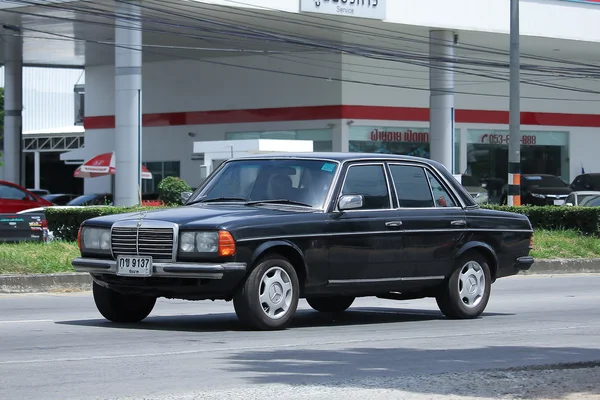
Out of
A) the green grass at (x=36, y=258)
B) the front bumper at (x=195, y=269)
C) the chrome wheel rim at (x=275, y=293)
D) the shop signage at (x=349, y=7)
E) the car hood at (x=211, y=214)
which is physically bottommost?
the green grass at (x=36, y=258)

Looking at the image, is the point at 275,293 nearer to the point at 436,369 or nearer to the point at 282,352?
the point at 282,352

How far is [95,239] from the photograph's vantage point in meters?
10.5

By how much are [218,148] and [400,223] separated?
25.4 m

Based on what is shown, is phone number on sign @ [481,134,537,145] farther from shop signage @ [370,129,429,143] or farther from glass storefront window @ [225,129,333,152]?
glass storefront window @ [225,129,333,152]

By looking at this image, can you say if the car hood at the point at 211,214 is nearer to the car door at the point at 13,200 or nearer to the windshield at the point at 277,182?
the windshield at the point at 277,182

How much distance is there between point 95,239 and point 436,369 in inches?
151

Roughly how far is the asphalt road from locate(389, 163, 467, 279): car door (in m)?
0.64

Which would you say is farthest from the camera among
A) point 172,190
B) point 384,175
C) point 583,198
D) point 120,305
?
point 583,198

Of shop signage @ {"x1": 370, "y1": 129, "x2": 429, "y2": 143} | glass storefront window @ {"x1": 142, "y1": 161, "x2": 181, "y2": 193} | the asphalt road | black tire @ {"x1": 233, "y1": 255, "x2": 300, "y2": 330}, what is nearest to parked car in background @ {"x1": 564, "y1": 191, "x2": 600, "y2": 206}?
shop signage @ {"x1": 370, "y1": 129, "x2": 429, "y2": 143}

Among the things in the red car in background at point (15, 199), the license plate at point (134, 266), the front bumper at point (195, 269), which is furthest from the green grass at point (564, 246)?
the red car in background at point (15, 199)

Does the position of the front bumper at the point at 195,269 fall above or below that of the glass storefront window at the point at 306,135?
below

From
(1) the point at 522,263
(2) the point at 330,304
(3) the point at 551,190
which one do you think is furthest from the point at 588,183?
(2) the point at 330,304

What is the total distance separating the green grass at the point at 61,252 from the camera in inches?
633

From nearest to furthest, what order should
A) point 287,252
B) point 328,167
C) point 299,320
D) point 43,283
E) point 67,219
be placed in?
point 287,252, point 328,167, point 299,320, point 43,283, point 67,219
